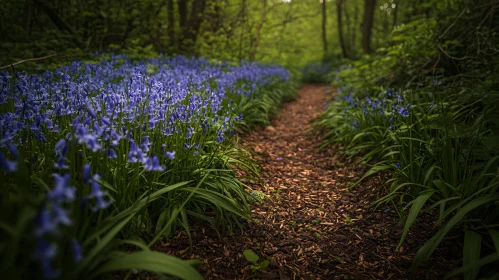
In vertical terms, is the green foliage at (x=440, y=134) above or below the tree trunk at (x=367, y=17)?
below

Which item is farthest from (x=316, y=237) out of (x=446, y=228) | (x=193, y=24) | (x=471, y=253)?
(x=193, y=24)

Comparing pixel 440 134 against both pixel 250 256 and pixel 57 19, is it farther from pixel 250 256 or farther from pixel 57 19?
pixel 57 19

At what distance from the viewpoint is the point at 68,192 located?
100 cm

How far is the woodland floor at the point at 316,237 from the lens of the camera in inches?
87.7

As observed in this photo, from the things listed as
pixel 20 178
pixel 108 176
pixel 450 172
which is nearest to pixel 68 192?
pixel 20 178

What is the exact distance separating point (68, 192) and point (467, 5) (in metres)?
6.50

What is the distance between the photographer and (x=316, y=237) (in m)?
2.70

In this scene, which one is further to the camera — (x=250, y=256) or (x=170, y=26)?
(x=170, y=26)

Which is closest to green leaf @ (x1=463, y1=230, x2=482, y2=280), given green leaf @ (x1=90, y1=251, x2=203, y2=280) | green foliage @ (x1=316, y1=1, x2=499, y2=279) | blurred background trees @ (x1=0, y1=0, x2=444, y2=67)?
green foliage @ (x1=316, y1=1, x2=499, y2=279)

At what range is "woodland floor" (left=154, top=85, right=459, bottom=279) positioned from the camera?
7.31 ft

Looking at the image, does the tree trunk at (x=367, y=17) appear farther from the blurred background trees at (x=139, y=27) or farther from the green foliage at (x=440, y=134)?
the green foliage at (x=440, y=134)

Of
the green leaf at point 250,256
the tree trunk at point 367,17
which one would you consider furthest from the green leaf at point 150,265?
the tree trunk at point 367,17

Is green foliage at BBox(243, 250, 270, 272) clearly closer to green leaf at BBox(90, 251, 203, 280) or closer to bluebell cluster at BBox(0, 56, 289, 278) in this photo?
green leaf at BBox(90, 251, 203, 280)

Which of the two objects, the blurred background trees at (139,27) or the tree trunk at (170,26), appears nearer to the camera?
the blurred background trees at (139,27)
